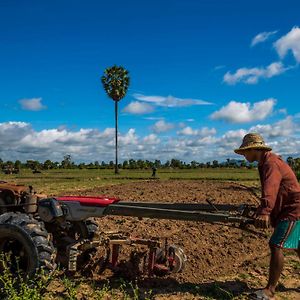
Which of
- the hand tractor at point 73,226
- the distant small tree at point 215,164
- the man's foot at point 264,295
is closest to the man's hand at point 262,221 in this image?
the hand tractor at point 73,226

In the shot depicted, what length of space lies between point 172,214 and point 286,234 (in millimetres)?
1215

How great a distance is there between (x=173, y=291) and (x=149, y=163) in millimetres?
70558

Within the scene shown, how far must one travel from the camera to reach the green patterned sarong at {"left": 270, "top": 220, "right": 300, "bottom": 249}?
15.7 feet

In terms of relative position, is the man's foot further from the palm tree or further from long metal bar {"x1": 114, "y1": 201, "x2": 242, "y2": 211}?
the palm tree

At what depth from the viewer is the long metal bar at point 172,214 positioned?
470 centimetres

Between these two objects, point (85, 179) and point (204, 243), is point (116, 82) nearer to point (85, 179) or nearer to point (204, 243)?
point (85, 179)

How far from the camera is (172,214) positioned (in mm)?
4871

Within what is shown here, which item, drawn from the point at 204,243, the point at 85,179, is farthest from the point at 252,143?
the point at 85,179

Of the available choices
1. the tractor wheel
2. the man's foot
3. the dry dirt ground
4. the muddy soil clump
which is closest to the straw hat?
the dry dirt ground

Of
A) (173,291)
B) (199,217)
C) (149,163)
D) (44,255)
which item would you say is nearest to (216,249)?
(173,291)

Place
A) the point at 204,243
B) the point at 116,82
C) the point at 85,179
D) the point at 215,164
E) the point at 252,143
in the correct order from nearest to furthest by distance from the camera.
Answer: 1. the point at 252,143
2. the point at 204,243
3. the point at 85,179
4. the point at 116,82
5. the point at 215,164

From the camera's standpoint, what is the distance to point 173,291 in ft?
17.3

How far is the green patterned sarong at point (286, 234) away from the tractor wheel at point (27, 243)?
94.7 inches

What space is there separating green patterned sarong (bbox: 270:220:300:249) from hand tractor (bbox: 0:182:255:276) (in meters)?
0.33
